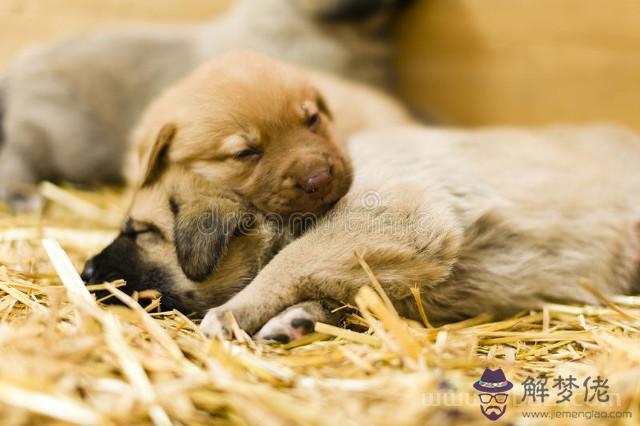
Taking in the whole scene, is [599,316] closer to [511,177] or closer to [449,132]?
[511,177]

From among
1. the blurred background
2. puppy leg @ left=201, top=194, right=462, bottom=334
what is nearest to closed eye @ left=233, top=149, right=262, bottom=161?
puppy leg @ left=201, top=194, right=462, bottom=334

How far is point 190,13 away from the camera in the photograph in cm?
409

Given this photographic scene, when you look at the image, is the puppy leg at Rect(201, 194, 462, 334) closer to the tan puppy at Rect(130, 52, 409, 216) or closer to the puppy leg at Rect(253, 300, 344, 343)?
the puppy leg at Rect(253, 300, 344, 343)

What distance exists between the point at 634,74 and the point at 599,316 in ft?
6.39

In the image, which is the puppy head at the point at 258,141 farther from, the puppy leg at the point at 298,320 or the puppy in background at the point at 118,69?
the puppy in background at the point at 118,69

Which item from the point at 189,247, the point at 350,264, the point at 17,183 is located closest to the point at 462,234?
the point at 350,264

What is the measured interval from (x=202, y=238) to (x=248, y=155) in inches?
14.0

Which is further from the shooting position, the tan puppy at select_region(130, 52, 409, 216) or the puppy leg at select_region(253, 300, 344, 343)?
the tan puppy at select_region(130, 52, 409, 216)

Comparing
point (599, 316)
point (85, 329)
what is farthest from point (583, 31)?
point (85, 329)

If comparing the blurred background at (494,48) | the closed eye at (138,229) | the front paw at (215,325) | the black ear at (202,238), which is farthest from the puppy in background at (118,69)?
the front paw at (215,325)

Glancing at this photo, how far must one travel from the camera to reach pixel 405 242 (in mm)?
1896

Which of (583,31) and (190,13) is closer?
(583,31)

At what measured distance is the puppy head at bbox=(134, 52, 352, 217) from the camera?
199 cm

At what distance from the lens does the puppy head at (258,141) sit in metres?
1.99
